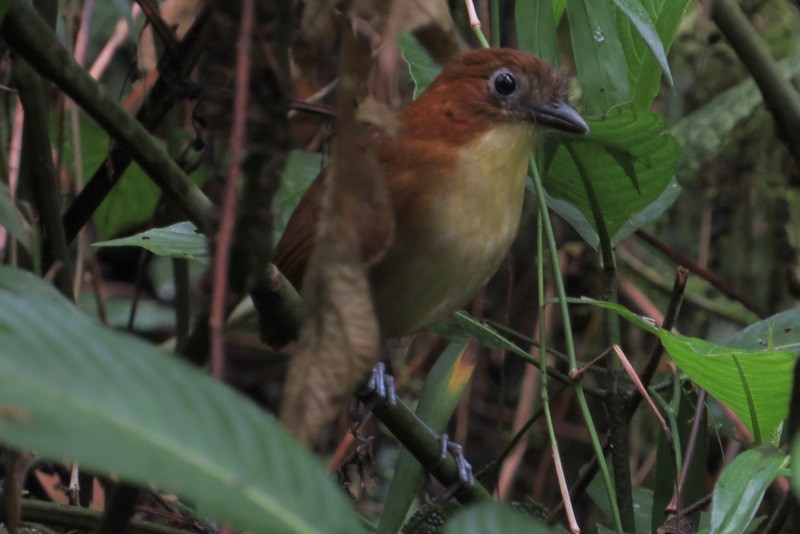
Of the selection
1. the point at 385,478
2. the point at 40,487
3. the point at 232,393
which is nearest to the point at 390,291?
the point at 40,487

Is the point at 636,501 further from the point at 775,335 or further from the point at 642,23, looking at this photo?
A: the point at 642,23

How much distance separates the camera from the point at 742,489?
1249mm

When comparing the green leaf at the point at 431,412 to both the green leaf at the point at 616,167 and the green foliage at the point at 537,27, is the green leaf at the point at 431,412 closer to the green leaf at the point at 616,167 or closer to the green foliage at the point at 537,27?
the green leaf at the point at 616,167

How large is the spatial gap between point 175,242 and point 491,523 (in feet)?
3.31

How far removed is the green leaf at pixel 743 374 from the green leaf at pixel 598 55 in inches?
20.7

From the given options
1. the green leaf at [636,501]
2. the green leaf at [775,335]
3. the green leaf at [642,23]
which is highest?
the green leaf at [642,23]

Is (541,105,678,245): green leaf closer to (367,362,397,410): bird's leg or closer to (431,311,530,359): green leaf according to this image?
(431,311,530,359): green leaf

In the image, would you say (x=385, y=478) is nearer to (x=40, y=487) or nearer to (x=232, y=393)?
(x=40, y=487)

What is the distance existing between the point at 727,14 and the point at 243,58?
171 cm

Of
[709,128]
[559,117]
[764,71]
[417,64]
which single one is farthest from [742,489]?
[709,128]

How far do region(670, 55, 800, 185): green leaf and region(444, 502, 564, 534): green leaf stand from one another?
2146 mm

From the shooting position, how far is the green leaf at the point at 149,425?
2.02 ft

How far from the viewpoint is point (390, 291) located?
2.02 m

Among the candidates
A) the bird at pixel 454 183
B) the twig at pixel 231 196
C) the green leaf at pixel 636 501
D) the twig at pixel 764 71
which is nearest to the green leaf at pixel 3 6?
the twig at pixel 231 196
